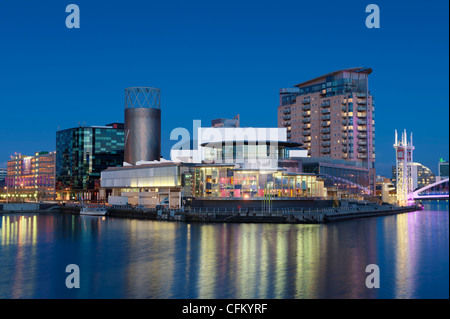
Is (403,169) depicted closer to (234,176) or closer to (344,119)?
(344,119)

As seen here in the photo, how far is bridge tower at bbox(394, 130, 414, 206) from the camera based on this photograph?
166500mm

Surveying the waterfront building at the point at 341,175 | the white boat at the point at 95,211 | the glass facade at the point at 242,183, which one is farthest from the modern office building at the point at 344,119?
the white boat at the point at 95,211

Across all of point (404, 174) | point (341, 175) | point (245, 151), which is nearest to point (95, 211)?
point (245, 151)

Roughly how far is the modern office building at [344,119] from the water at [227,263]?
108 m

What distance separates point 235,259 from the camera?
51875mm

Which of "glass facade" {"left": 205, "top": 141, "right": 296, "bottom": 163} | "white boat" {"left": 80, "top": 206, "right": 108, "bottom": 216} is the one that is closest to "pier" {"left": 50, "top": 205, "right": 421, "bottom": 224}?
"white boat" {"left": 80, "top": 206, "right": 108, "bottom": 216}

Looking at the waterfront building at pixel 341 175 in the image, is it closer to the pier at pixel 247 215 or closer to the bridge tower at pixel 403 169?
the bridge tower at pixel 403 169

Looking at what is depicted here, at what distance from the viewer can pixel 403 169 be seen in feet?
564

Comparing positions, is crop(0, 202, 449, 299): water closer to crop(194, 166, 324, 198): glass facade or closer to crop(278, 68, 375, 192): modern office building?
crop(194, 166, 324, 198): glass facade

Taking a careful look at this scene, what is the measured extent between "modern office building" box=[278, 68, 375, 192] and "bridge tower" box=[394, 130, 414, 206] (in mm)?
12961

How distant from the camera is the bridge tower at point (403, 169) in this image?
166 m

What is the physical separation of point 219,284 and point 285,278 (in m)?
5.85
